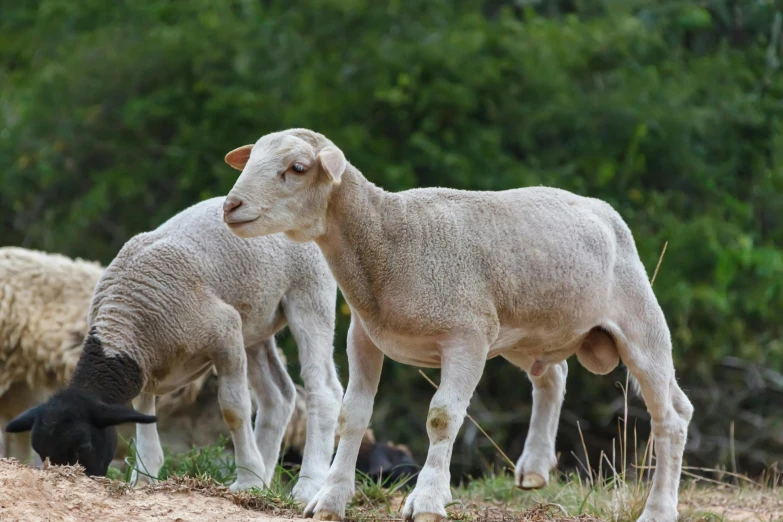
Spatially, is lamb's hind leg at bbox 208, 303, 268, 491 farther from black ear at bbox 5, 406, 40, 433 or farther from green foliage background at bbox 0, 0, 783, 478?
green foliage background at bbox 0, 0, 783, 478

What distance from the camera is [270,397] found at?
778cm

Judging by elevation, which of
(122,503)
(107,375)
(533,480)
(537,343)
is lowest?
(533,480)

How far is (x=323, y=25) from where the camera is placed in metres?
18.2

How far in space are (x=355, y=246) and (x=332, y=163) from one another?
476mm

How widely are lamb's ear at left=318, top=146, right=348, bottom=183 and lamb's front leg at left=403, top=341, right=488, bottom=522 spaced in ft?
3.25

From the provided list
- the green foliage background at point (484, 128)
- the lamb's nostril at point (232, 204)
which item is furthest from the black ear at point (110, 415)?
the green foliage background at point (484, 128)

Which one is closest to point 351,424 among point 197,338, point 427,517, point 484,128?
point 427,517

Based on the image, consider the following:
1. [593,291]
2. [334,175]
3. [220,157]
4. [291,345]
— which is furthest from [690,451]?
[334,175]

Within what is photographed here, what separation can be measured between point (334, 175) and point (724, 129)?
42.0ft

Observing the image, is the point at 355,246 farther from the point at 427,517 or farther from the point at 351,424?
the point at 427,517

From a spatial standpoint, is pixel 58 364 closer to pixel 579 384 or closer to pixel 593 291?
pixel 593 291

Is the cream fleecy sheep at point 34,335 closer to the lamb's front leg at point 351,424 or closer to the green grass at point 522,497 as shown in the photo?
the green grass at point 522,497

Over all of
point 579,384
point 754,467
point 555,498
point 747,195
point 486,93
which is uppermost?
point 486,93

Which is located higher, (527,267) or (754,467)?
(527,267)
